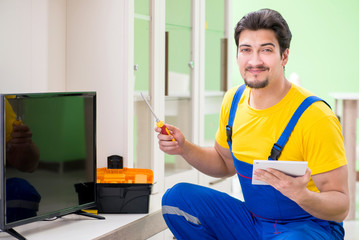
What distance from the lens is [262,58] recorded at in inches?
82.1

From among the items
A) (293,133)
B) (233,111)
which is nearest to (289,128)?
(293,133)

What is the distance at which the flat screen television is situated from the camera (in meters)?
1.83

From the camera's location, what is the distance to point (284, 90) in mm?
2135

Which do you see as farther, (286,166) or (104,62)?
(104,62)

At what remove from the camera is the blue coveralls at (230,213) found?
6.85 ft

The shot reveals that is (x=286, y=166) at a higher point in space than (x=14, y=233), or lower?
higher

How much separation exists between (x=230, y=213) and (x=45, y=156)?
30.9 inches

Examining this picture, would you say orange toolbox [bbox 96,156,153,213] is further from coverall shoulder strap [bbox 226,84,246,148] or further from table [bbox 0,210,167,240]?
coverall shoulder strap [bbox 226,84,246,148]

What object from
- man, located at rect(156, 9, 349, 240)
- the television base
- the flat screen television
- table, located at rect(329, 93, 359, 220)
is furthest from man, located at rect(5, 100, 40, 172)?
table, located at rect(329, 93, 359, 220)

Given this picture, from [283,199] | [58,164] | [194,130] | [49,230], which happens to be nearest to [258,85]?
[283,199]

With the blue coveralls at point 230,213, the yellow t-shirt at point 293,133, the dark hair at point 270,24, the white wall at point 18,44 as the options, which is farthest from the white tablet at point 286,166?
the white wall at point 18,44

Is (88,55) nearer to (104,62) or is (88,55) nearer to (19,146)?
(104,62)

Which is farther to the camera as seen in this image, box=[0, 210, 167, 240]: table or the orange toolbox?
the orange toolbox

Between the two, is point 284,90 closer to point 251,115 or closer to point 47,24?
point 251,115
